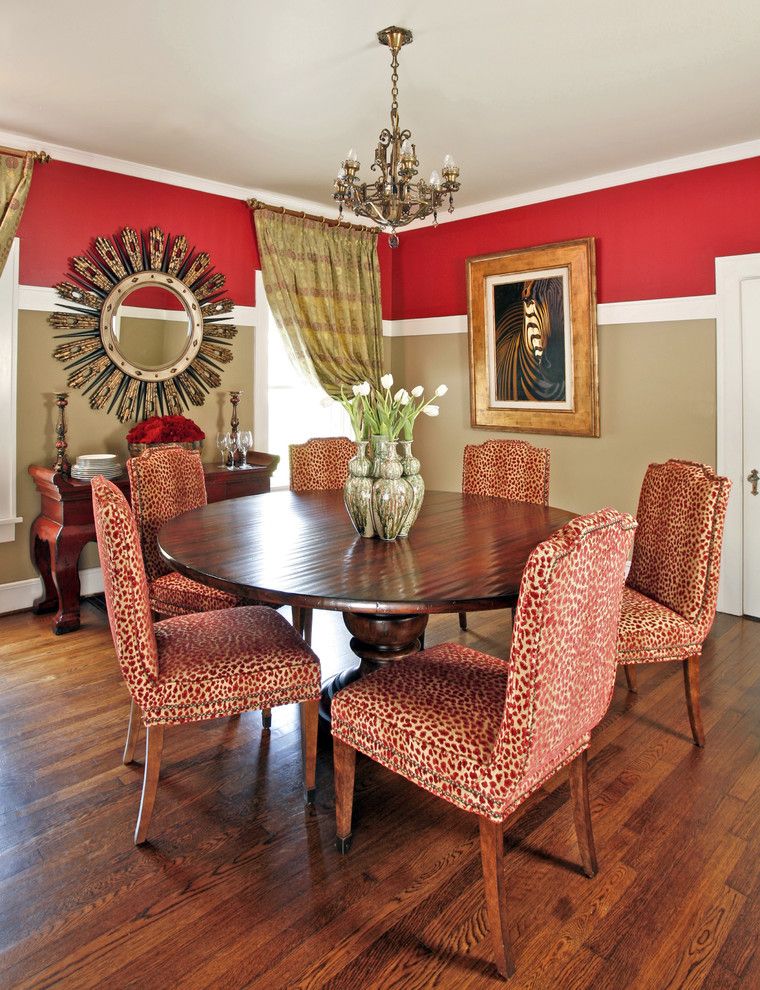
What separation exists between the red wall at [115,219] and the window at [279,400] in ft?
0.85

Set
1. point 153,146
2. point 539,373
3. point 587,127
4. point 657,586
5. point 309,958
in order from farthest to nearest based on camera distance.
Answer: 1. point 539,373
2. point 153,146
3. point 587,127
4. point 657,586
5. point 309,958

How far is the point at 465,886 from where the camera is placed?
1.79m

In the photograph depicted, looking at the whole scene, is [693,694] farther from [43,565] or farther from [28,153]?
[28,153]

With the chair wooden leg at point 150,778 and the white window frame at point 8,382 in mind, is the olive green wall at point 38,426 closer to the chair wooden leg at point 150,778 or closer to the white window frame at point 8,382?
the white window frame at point 8,382

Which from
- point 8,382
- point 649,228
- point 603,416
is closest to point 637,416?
point 603,416

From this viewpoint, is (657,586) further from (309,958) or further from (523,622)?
(309,958)

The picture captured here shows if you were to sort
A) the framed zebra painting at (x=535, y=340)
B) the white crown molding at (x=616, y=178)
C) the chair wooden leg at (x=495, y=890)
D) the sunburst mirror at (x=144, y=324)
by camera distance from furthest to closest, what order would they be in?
the framed zebra painting at (x=535, y=340) → the sunburst mirror at (x=144, y=324) → the white crown molding at (x=616, y=178) → the chair wooden leg at (x=495, y=890)

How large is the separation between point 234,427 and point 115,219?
1.43 m

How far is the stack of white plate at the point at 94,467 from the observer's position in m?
3.66

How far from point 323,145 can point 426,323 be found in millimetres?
1912

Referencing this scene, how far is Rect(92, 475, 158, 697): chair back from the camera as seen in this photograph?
1828 millimetres

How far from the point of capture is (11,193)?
3631 millimetres

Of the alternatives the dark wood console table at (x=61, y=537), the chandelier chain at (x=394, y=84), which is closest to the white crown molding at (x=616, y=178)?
the chandelier chain at (x=394, y=84)

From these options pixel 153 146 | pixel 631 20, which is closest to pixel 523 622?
pixel 631 20
